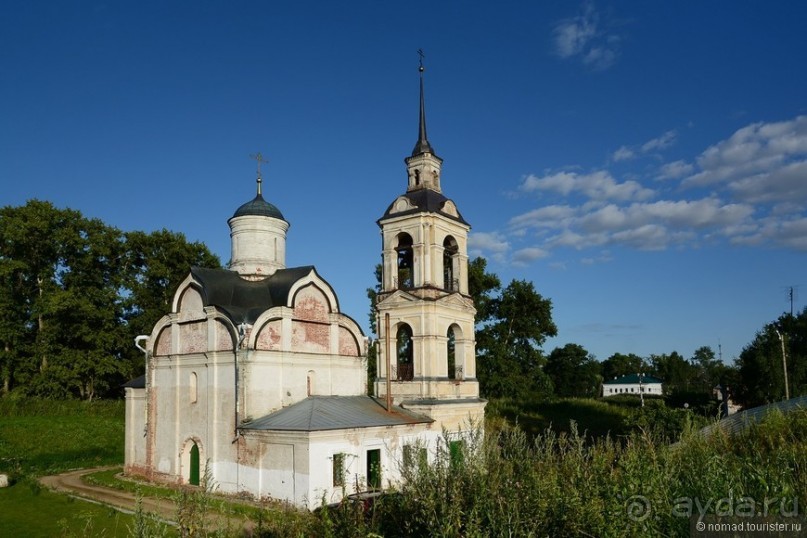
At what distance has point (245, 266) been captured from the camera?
71.1 feet

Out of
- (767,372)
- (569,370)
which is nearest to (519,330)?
(767,372)

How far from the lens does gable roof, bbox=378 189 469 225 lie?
1988 centimetres

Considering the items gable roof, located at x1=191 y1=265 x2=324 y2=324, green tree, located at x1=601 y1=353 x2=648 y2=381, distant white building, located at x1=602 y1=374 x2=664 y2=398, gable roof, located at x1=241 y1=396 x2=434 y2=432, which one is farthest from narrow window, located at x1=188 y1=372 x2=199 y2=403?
green tree, located at x1=601 y1=353 x2=648 y2=381

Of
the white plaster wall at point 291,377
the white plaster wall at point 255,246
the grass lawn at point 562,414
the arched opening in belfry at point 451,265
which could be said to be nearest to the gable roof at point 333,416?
the white plaster wall at point 291,377

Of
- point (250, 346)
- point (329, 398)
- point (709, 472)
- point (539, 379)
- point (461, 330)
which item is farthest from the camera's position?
point (539, 379)

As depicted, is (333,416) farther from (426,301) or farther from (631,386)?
(631,386)

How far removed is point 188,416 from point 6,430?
1323cm

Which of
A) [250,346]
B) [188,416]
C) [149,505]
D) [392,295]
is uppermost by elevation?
[392,295]

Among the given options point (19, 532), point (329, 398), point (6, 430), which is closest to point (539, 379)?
point (329, 398)

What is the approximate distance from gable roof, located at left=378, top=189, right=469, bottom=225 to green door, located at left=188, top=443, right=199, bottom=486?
30.5ft

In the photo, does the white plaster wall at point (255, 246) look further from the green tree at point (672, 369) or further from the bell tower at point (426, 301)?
the green tree at point (672, 369)

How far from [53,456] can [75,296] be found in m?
13.1

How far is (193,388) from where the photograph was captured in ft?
63.6

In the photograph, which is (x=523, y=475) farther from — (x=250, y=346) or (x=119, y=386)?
(x=119, y=386)
